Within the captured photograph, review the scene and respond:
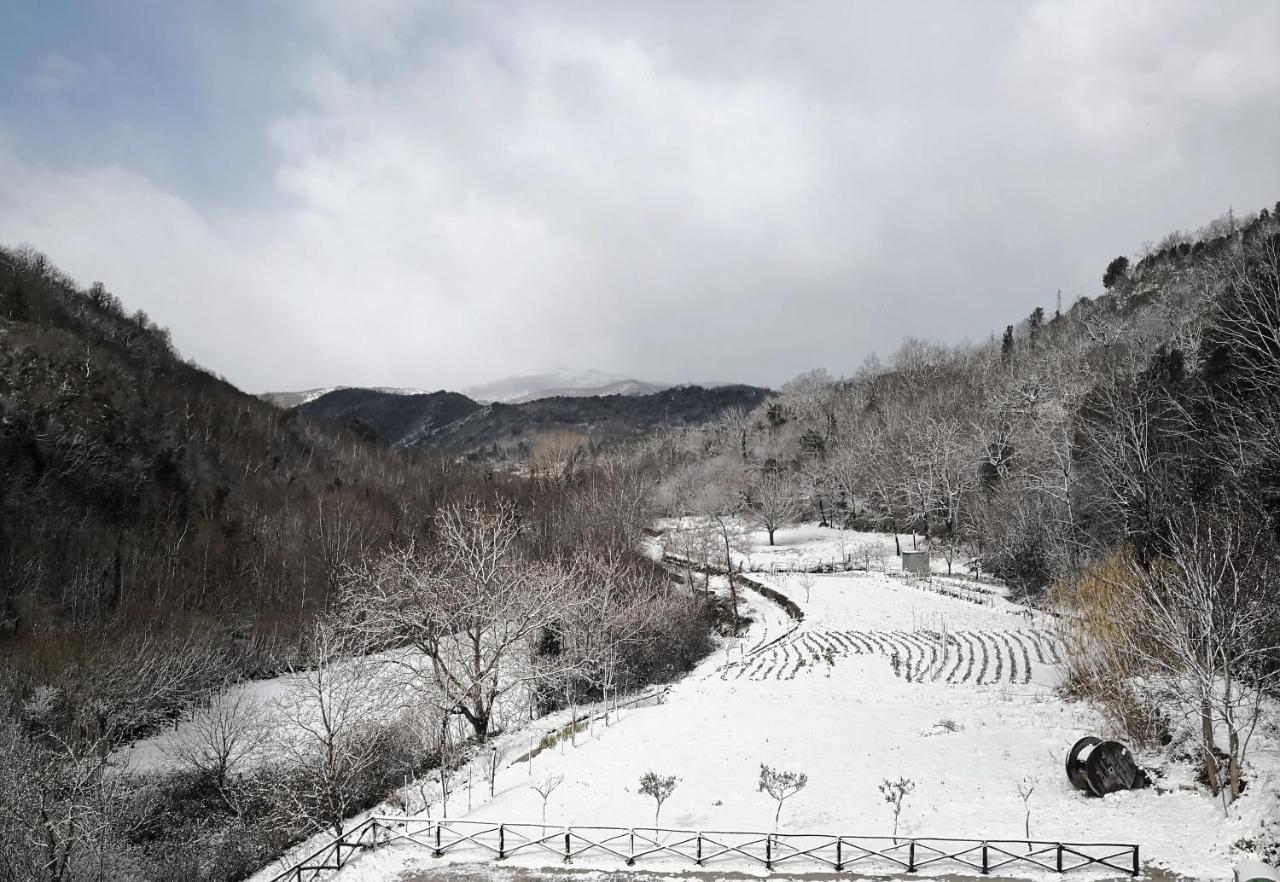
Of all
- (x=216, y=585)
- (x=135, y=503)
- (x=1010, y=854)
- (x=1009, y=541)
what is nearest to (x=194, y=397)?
(x=135, y=503)

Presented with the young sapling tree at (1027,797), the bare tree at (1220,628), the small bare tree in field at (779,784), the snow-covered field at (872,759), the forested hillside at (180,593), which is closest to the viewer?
the bare tree at (1220,628)

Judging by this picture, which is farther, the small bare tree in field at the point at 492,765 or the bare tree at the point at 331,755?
the small bare tree in field at the point at 492,765

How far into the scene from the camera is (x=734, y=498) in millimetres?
89188

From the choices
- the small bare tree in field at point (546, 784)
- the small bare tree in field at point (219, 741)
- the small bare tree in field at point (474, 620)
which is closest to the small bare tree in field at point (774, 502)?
the small bare tree in field at point (474, 620)

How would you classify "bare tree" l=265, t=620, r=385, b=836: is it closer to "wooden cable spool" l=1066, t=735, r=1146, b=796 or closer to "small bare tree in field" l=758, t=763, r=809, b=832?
"small bare tree in field" l=758, t=763, r=809, b=832

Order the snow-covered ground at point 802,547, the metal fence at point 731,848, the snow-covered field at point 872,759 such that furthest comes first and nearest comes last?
the snow-covered ground at point 802,547 < the snow-covered field at point 872,759 < the metal fence at point 731,848

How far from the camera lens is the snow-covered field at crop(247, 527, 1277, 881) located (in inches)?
625

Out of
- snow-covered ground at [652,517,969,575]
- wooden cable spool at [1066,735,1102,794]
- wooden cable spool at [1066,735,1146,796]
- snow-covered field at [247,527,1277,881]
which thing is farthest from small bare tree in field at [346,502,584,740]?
snow-covered ground at [652,517,969,575]

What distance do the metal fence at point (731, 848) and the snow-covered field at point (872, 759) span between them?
0.45m

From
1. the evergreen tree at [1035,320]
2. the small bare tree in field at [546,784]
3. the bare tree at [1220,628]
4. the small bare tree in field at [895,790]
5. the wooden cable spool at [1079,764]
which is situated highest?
the evergreen tree at [1035,320]

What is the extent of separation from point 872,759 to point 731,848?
25.7 ft

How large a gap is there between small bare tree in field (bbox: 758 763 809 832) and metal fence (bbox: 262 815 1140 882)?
910mm

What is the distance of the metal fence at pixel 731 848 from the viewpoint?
14.3 meters

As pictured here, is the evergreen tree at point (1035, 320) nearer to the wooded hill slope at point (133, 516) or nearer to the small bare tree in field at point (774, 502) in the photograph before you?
the small bare tree in field at point (774, 502)
